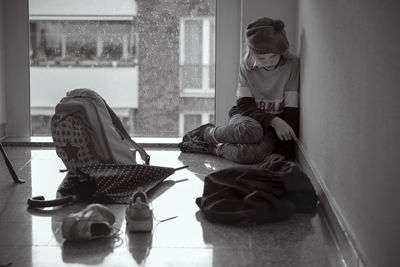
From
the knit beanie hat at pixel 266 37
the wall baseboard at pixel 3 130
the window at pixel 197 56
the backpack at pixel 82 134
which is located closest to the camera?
the backpack at pixel 82 134

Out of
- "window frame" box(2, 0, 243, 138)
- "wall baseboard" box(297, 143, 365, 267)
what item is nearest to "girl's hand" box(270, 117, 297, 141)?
"wall baseboard" box(297, 143, 365, 267)

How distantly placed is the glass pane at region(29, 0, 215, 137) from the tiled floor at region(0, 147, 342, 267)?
1109 mm

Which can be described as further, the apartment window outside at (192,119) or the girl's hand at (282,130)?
the apartment window outside at (192,119)

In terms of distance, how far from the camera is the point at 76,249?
1809mm

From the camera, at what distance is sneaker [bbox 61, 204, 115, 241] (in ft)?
6.07

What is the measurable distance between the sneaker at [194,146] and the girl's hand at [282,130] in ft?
1.16

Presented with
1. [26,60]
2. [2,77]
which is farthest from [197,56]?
[2,77]

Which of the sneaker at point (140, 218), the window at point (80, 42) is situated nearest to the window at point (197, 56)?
the window at point (80, 42)

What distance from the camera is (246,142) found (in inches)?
116

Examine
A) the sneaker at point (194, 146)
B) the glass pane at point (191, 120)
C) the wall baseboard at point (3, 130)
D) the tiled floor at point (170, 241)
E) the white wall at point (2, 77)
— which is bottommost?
the tiled floor at point (170, 241)

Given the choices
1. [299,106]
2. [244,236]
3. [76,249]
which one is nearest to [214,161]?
[299,106]

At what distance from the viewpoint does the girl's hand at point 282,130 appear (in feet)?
9.47

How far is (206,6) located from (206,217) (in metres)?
1.59

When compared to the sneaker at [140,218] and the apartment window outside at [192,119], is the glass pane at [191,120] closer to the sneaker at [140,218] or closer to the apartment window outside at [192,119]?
the apartment window outside at [192,119]
